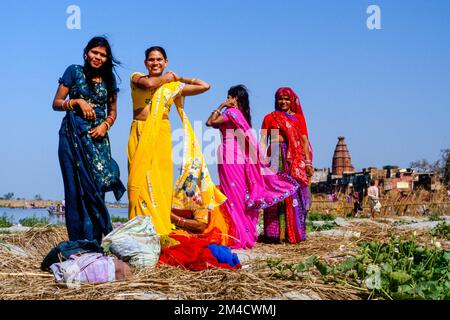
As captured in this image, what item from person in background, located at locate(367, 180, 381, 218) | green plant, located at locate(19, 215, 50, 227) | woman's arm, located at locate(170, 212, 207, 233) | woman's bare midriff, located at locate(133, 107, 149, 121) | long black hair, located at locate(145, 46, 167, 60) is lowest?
person in background, located at locate(367, 180, 381, 218)

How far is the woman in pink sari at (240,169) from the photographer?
6.78 meters

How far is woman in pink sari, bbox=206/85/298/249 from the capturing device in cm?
678

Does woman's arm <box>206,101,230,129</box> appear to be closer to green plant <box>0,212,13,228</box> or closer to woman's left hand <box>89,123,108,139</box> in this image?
woman's left hand <box>89,123,108,139</box>

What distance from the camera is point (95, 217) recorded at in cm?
482

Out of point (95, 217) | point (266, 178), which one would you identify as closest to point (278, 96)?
point (266, 178)

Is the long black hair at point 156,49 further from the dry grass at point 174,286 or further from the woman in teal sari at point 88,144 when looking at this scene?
the dry grass at point 174,286

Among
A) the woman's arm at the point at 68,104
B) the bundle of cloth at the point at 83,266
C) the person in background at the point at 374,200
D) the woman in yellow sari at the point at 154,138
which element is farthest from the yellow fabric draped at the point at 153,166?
the person in background at the point at 374,200

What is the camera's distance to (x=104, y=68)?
16.6 feet

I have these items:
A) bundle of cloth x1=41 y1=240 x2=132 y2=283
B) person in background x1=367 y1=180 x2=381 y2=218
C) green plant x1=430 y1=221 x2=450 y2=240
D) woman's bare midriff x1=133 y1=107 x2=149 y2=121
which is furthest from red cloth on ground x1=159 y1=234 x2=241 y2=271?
person in background x1=367 y1=180 x2=381 y2=218

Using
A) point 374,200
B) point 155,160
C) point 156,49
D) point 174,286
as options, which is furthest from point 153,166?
point 374,200

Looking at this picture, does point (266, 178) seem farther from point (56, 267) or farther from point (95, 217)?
point (56, 267)

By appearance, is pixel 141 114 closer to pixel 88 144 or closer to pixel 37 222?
pixel 88 144

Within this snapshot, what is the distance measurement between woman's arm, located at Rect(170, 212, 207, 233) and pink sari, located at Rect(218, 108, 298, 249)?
20.9 inches
